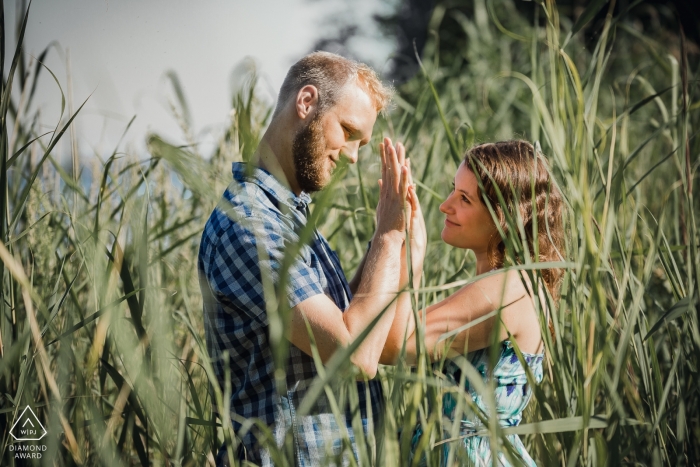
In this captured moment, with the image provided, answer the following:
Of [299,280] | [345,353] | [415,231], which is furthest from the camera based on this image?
[415,231]

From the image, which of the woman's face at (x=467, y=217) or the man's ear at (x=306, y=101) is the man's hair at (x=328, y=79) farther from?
the woman's face at (x=467, y=217)

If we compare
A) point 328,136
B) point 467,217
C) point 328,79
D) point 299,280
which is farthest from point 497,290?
point 328,79

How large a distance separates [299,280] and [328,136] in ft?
1.42

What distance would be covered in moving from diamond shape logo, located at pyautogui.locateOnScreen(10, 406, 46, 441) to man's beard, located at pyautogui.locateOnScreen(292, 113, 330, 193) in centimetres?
74

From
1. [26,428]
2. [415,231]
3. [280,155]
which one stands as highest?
[280,155]

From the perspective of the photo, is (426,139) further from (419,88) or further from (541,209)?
(419,88)

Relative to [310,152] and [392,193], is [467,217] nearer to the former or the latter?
[392,193]

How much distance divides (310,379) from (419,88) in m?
3.50

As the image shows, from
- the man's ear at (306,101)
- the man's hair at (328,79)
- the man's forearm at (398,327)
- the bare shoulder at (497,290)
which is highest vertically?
the man's hair at (328,79)

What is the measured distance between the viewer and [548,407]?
0.85m

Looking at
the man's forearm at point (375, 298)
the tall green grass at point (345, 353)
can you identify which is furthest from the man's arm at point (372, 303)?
the tall green grass at point (345, 353)

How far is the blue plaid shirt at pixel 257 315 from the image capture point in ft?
3.58

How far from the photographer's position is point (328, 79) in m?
1.38

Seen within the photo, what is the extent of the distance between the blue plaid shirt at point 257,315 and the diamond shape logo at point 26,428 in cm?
32
